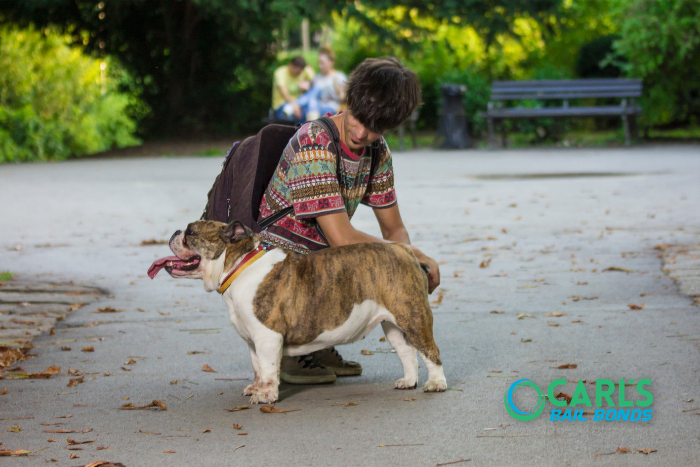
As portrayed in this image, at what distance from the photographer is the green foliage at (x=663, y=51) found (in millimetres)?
20125

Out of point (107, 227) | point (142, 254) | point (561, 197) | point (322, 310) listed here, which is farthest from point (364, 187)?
point (561, 197)

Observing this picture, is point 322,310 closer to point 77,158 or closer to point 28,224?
point 28,224

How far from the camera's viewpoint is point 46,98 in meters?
23.4

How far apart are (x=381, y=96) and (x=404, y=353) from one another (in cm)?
124

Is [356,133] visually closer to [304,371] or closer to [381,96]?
[381,96]

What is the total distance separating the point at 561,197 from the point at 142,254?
623 centimetres

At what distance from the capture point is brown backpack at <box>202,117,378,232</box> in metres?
4.42

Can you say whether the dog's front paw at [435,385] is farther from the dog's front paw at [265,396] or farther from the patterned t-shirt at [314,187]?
the patterned t-shirt at [314,187]

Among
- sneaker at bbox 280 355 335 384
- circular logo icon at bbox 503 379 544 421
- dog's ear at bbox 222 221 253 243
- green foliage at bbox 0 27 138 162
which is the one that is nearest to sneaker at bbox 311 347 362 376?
sneaker at bbox 280 355 335 384

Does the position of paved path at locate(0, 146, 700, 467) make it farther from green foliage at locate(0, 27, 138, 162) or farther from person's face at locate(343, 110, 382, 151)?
green foliage at locate(0, 27, 138, 162)

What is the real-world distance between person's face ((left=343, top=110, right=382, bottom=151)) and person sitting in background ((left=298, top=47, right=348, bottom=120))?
13.6 meters

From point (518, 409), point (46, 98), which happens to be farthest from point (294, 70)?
point (518, 409)

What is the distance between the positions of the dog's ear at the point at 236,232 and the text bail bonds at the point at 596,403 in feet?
4.72

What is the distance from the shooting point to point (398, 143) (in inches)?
961
